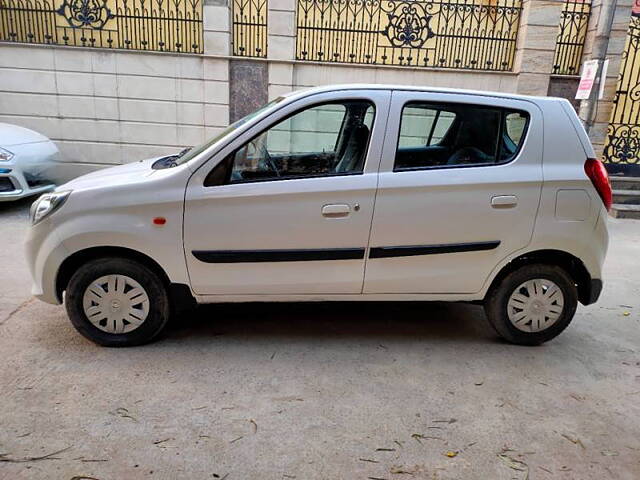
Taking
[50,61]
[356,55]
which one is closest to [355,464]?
[356,55]

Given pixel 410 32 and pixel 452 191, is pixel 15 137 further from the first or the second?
pixel 410 32

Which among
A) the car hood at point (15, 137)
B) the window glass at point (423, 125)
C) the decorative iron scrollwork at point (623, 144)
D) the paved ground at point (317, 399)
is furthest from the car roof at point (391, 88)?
the decorative iron scrollwork at point (623, 144)

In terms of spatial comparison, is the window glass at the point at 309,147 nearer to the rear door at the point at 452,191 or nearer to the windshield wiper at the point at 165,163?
the rear door at the point at 452,191

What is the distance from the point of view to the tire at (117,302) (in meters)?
3.37

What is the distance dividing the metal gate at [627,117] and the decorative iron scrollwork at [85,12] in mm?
9577

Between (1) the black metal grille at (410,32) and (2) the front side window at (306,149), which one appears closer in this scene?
(2) the front side window at (306,149)

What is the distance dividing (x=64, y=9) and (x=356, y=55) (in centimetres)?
536

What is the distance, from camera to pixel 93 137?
9328mm

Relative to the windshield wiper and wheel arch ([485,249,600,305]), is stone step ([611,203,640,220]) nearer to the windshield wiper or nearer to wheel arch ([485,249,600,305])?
wheel arch ([485,249,600,305])

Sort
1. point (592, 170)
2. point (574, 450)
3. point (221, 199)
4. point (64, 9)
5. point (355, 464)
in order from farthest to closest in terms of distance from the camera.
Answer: point (64, 9)
point (592, 170)
point (221, 199)
point (574, 450)
point (355, 464)

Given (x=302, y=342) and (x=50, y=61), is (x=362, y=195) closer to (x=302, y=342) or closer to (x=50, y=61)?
(x=302, y=342)

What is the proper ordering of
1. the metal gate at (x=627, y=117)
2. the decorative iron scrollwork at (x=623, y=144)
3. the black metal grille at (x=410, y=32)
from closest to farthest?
the black metal grille at (x=410, y=32) < the metal gate at (x=627, y=117) < the decorative iron scrollwork at (x=623, y=144)

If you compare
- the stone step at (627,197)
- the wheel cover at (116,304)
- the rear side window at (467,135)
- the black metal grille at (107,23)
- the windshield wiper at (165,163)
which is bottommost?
the stone step at (627,197)

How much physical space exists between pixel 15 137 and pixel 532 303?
292 inches
